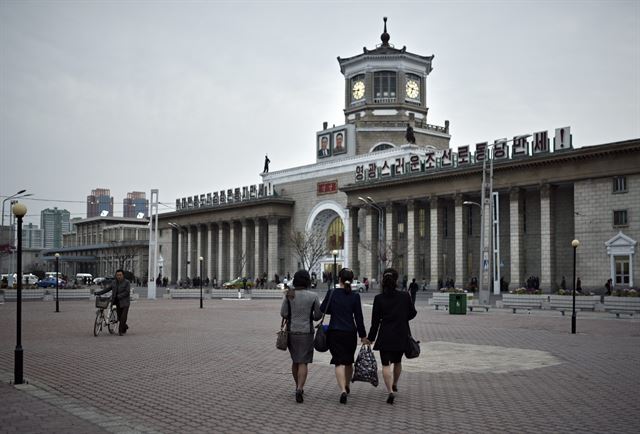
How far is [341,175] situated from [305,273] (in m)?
74.3

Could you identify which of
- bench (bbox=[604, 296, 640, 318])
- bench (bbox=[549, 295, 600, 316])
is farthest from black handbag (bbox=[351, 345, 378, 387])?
bench (bbox=[549, 295, 600, 316])

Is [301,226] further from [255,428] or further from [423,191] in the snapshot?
[255,428]

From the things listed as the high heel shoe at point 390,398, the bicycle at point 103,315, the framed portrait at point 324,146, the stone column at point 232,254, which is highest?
the framed portrait at point 324,146

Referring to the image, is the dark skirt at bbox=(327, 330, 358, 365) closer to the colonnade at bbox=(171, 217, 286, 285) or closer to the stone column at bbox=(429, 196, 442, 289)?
the stone column at bbox=(429, 196, 442, 289)

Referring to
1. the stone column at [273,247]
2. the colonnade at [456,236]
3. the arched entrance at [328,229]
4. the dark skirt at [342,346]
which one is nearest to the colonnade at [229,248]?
the stone column at [273,247]

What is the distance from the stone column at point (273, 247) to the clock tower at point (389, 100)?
14.8 metres

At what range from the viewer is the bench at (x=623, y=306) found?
32875 mm

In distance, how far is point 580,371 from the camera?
15.1m

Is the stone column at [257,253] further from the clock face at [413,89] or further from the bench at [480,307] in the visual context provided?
the bench at [480,307]

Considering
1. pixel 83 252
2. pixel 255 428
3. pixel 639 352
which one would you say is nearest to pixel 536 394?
pixel 255 428

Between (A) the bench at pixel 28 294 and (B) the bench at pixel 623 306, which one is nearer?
(B) the bench at pixel 623 306

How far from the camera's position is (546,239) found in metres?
59.7

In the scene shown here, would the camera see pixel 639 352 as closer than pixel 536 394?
No

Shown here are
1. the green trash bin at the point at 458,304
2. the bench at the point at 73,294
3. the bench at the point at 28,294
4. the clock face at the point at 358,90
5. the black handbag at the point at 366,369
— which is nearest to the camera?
the black handbag at the point at 366,369
